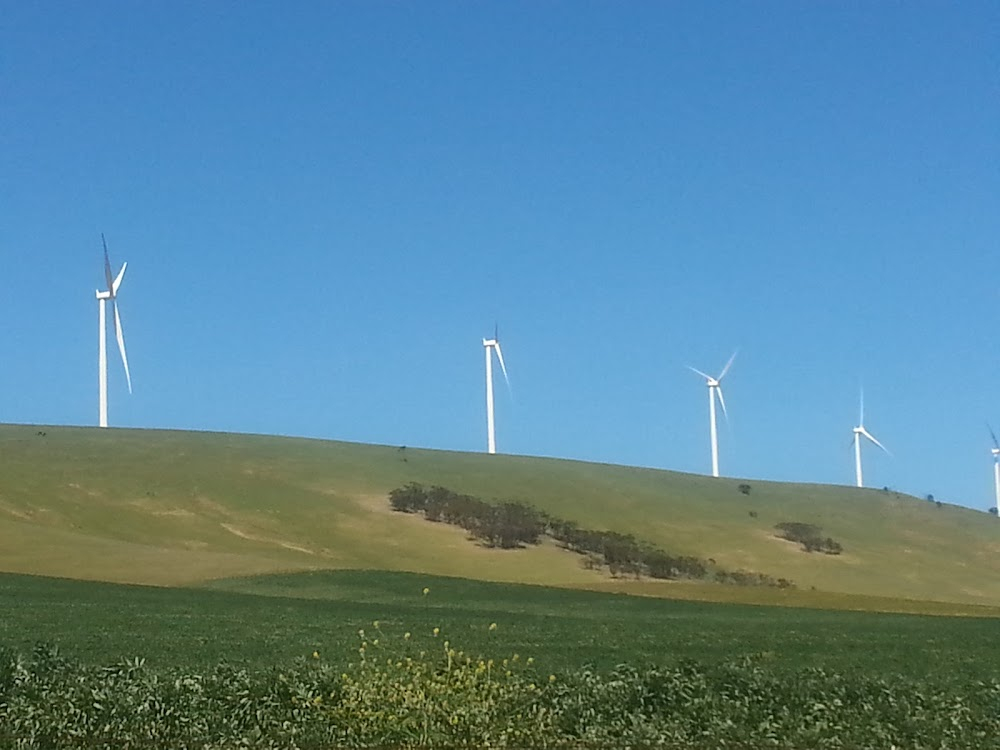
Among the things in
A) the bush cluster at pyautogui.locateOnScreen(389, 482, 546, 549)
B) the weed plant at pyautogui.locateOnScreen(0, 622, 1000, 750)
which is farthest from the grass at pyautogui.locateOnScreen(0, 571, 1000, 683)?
the bush cluster at pyautogui.locateOnScreen(389, 482, 546, 549)

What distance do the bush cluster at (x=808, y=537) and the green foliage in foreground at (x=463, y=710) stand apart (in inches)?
3339

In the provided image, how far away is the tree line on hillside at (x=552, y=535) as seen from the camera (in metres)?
82.9

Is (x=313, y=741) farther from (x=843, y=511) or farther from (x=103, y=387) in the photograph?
Result: (x=843, y=511)

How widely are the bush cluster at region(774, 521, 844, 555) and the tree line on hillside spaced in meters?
14.8

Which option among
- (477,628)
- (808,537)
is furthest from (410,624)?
(808,537)

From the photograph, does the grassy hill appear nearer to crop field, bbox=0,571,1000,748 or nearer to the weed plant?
crop field, bbox=0,571,1000,748

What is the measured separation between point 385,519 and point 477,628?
56413mm

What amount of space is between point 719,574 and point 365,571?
34.7 meters

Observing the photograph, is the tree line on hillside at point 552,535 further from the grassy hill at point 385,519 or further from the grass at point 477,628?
the grass at point 477,628

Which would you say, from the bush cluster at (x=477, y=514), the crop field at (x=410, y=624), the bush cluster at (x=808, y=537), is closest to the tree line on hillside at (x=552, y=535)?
the bush cluster at (x=477, y=514)

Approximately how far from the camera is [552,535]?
88.7 m

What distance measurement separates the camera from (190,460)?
9594 centimetres

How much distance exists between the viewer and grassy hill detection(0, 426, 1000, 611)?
59469 mm

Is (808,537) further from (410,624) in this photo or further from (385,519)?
(410,624)
